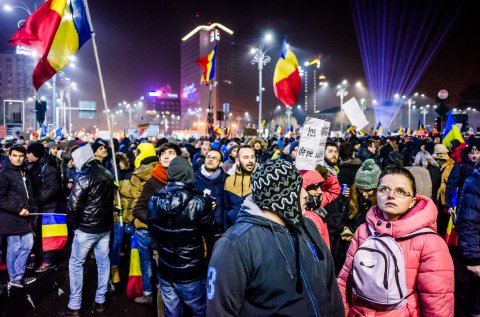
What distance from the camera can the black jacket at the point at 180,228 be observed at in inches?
141

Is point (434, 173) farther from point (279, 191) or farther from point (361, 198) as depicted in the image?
point (279, 191)

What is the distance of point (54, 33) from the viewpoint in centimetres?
560

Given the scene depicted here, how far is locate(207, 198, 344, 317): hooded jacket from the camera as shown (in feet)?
6.12

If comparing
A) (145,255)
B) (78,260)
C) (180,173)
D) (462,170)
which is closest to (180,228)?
(180,173)

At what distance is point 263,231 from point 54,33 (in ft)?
17.6

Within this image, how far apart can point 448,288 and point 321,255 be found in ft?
3.22

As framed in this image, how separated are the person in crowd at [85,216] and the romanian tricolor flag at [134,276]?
0.44 meters

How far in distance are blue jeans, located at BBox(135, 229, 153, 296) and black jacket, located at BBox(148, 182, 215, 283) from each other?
1.37m

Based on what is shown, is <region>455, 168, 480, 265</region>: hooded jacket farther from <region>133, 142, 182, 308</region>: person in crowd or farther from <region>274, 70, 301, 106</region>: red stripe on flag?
<region>274, 70, 301, 106</region>: red stripe on flag

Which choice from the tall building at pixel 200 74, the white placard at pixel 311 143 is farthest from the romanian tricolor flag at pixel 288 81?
the tall building at pixel 200 74

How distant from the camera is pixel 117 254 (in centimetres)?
615

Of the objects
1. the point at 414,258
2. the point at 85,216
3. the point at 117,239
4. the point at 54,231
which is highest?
the point at 414,258

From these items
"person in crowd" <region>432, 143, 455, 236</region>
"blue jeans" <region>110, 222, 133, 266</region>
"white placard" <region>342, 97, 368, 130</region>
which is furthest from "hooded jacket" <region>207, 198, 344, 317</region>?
"person in crowd" <region>432, 143, 455, 236</region>

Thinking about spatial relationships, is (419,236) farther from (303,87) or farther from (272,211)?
(303,87)
